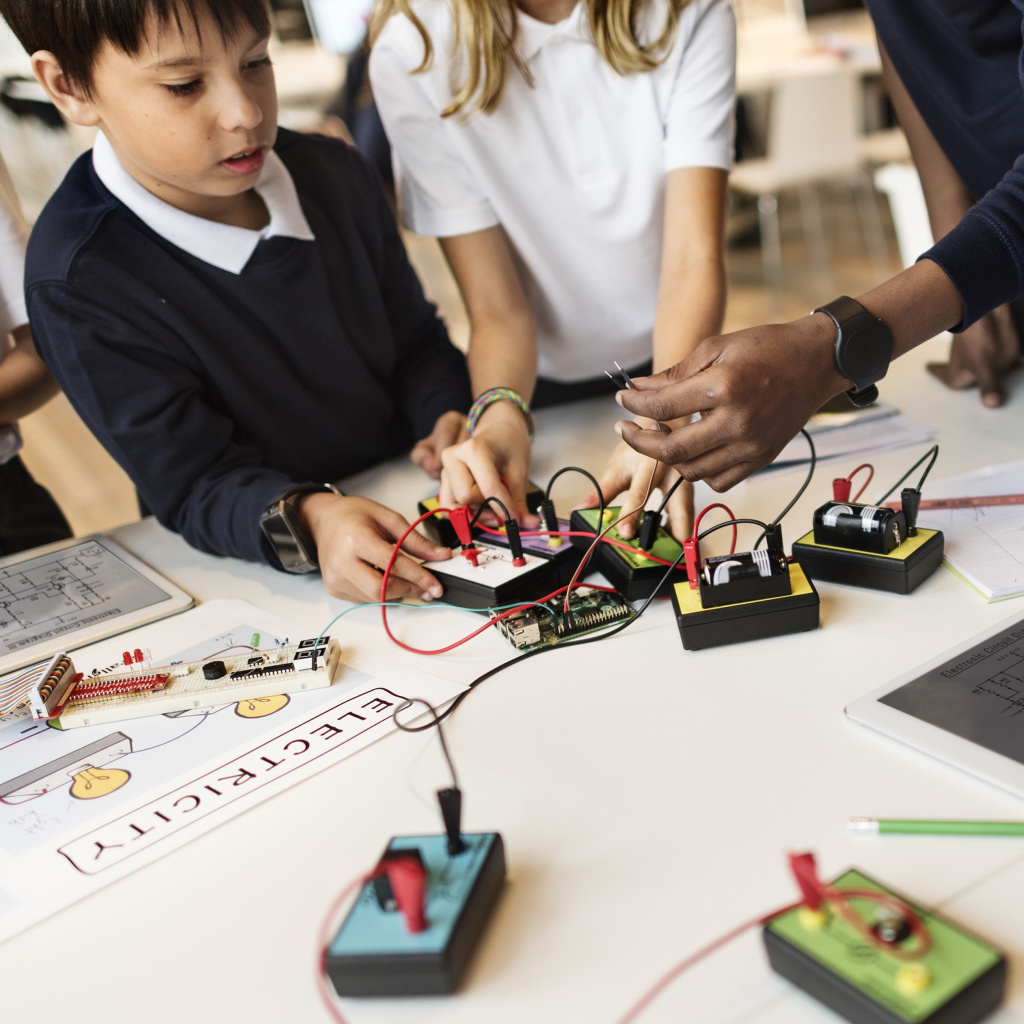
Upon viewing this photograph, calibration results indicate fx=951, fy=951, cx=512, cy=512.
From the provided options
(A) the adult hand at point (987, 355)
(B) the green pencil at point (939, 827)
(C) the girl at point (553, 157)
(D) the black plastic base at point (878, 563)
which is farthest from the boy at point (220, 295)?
(A) the adult hand at point (987, 355)

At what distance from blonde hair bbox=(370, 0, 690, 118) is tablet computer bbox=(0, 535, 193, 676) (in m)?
0.68

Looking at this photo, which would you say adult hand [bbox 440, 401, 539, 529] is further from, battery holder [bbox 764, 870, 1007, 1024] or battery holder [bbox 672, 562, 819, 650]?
battery holder [bbox 764, 870, 1007, 1024]

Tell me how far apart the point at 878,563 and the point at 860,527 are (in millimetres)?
34

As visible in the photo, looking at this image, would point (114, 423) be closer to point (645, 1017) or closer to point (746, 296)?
point (645, 1017)

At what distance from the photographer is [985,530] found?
2.90 ft

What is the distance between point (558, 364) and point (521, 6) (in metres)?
0.48

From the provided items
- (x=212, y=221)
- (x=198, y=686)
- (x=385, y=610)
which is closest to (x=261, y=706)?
(x=198, y=686)

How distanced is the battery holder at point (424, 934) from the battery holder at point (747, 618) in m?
0.28

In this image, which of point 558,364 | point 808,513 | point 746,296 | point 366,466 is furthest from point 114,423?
point 746,296

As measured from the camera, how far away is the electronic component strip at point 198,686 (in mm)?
807

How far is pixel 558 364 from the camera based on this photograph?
1.44 meters

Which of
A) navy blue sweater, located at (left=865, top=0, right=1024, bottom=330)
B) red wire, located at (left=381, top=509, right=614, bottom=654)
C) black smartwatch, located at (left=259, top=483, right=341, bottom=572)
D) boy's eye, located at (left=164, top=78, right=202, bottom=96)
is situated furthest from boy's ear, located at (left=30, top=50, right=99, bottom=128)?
navy blue sweater, located at (left=865, top=0, right=1024, bottom=330)

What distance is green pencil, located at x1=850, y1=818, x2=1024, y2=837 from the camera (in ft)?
1.82

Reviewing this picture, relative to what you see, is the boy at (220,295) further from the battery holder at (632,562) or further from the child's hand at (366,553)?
the battery holder at (632,562)
